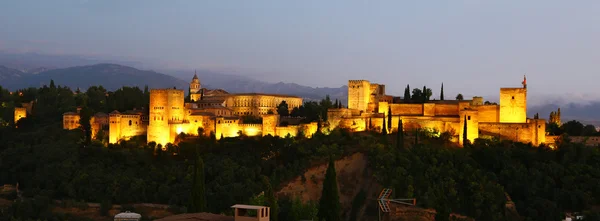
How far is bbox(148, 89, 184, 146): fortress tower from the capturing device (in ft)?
157

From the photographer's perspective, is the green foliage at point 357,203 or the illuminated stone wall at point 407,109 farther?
the illuminated stone wall at point 407,109

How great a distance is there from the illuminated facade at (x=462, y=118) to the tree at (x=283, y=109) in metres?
10.3

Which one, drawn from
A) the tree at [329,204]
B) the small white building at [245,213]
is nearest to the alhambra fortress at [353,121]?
the tree at [329,204]

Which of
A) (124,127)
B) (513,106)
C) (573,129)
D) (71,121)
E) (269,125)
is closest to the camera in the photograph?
(513,106)

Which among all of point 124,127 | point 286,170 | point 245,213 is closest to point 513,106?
point 286,170

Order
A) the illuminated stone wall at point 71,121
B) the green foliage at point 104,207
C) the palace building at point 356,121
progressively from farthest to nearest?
the illuminated stone wall at point 71,121, the palace building at point 356,121, the green foliage at point 104,207

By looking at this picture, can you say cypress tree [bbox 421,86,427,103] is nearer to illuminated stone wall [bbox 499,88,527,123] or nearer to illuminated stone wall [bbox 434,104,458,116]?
illuminated stone wall [bbox 434,104,458,116]

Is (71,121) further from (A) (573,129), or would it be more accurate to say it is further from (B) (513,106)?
(A) (573,129)

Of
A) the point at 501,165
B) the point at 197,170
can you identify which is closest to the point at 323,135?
the point at 501,165

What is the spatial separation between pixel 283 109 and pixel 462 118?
20943 millimetres

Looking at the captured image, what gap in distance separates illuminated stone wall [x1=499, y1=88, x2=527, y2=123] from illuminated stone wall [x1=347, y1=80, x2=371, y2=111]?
11.6 metres

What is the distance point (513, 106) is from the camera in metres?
47.6

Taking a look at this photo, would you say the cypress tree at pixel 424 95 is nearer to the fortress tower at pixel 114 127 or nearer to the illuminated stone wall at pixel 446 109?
the illuminated stone wall at pixel 446 109

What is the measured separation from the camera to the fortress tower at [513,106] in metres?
47.5
